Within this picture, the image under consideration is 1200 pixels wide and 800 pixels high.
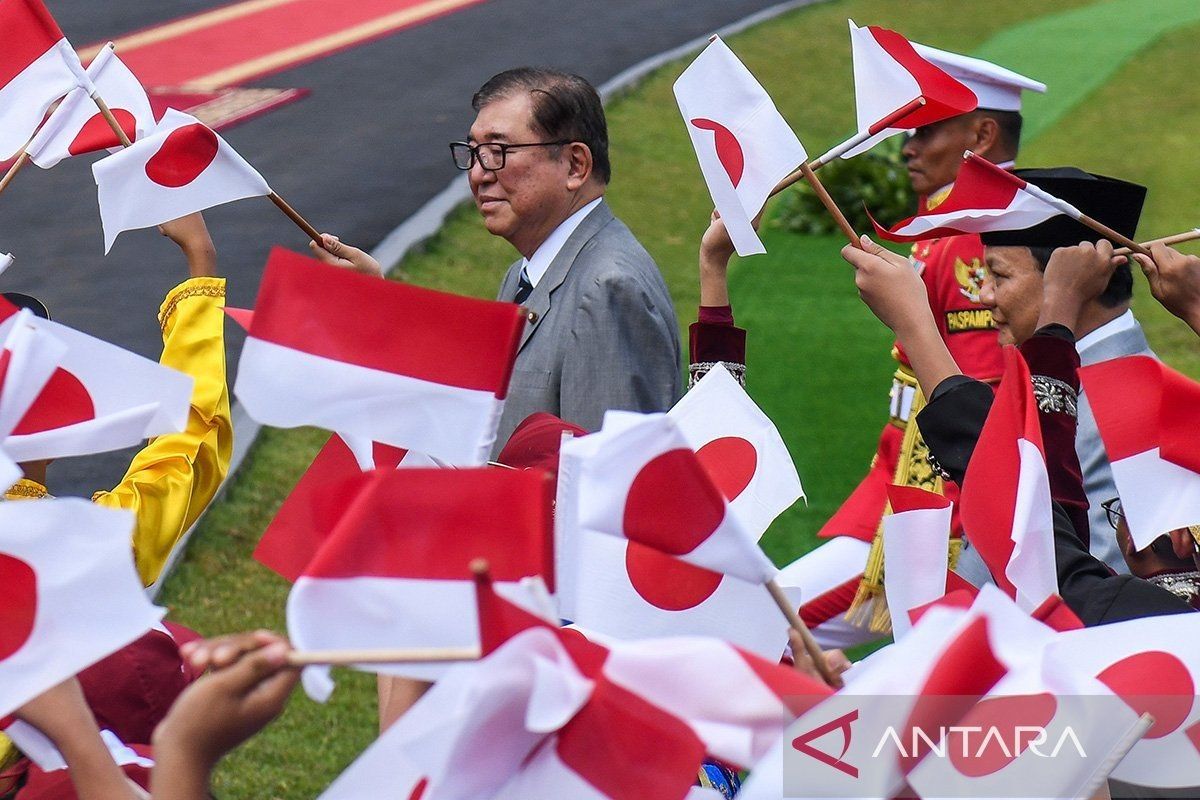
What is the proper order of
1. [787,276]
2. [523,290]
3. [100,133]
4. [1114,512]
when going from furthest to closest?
[787,276] → [523,290] → [100,133] → [1114,512]

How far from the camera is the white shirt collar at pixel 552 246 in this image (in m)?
3.50

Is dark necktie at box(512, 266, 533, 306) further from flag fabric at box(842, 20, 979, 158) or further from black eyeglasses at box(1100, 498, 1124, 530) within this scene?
black eyeglasses at box(1100, 498, 1124, 530)

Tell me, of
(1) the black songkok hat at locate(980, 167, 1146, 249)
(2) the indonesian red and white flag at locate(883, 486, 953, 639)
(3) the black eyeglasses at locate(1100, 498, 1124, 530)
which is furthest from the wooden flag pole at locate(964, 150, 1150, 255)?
(2) the indonesian red and white flag at locate(883, 486, 953, 639)

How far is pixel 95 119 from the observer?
344 cm

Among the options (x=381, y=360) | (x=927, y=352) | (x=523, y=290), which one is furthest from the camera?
(x=523, y=290)

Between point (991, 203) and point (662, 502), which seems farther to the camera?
point (991, 203)

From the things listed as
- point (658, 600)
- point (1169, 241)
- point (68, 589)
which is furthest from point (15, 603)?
point (1169, 241)

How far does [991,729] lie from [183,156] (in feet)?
6.52

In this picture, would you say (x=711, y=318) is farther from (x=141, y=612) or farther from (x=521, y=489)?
(x=141, y=612)

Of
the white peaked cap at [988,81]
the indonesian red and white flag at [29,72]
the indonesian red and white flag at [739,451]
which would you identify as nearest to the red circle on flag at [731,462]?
the indonesian red and white flag at [739,451]

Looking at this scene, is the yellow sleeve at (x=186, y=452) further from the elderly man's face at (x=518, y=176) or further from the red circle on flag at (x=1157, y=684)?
the red circle on flag at (x=1157, y=684)

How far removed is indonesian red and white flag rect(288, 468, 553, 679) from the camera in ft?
6.20

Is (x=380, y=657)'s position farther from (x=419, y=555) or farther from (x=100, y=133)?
(x=100, y=133)

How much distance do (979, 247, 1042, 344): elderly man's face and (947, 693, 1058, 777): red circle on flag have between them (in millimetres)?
1355
